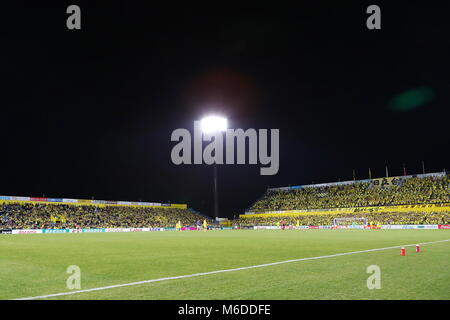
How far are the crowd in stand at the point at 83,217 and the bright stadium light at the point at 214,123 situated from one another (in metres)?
22.6

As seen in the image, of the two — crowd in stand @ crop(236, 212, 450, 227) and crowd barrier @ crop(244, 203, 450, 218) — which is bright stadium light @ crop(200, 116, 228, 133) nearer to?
crowd in stand @ crop(236, 212, 450, 227)

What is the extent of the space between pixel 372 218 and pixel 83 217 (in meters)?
53.5

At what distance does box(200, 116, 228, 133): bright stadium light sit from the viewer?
2190 inches

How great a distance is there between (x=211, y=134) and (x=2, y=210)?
36.3 metres

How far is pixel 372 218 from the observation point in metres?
68.8

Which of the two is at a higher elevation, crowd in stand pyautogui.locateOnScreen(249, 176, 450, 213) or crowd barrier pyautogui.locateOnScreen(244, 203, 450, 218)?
crowd in stand pyautogui.locateOnScreen(249, 176, 450, 213)

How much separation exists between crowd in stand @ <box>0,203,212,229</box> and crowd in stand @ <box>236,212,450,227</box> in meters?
18.4

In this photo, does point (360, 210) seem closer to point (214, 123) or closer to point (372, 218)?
point (372, 218)

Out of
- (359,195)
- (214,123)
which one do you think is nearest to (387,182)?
(359,195)

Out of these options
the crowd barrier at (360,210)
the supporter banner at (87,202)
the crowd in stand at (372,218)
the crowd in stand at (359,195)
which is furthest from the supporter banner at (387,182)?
the supporter banner at (87,202)

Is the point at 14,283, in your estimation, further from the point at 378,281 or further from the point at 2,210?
the point at 2,210

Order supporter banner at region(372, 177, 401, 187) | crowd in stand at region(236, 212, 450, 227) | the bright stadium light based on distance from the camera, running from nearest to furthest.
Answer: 1. the bright stadium light
2. crowd in stand at region(236, 212, 450, 227)
3. supporter banner at region(372, 177, 401, 187)

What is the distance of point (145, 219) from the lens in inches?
2936

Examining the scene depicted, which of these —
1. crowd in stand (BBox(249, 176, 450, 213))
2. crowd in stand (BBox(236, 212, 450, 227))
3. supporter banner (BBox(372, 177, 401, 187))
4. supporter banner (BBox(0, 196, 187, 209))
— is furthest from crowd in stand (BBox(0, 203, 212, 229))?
supporter banner (BBox(372, 177, 401, 187))
